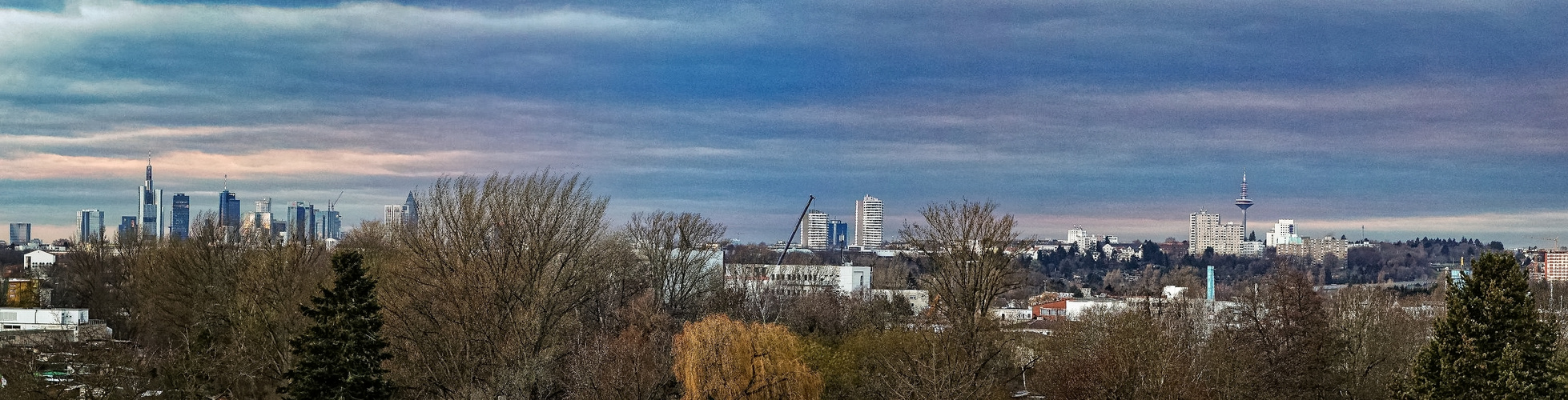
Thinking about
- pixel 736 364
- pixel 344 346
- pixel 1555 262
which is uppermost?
pixel 1555 262

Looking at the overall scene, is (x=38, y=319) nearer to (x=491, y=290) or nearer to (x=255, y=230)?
(x=255, y=230)

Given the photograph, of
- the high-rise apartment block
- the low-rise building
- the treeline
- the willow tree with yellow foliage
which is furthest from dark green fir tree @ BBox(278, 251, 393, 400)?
the high-rise apartment block

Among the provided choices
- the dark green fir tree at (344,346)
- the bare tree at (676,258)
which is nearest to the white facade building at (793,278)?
the bare tree at (676,258)

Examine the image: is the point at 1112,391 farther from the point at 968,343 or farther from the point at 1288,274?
the point at 1288,274

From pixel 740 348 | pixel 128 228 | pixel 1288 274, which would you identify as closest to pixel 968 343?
pixel 740 348

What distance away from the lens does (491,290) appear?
36.8 metres

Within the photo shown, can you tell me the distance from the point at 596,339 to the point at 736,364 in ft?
20.0

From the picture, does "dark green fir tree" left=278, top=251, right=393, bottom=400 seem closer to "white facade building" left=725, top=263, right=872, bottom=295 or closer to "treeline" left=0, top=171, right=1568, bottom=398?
"treeline" left=0, top=171, right=1568, bottom=398

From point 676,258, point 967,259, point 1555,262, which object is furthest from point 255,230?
point 1555,262

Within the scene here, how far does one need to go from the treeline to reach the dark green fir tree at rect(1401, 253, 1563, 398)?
1.34ft

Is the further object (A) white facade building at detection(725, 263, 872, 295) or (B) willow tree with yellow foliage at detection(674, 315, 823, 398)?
(A) white facade building at detection(725, 263, 872, 295)

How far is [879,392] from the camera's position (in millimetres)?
41125

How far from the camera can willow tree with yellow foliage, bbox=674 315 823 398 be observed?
36406mm

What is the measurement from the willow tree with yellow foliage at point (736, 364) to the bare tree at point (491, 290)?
13.2ft
